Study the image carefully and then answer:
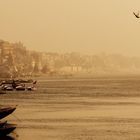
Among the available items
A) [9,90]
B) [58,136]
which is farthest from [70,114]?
[9,90]

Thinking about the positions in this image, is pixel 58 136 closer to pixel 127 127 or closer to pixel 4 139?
pixel 4 139

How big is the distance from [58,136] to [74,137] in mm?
1701

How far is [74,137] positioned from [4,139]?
23.1ft

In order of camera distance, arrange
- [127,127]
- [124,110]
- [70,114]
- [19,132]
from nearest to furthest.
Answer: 1. [19,132]
2. [127,127]
3. [70,114]
4. [124,110]

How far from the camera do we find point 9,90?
150m

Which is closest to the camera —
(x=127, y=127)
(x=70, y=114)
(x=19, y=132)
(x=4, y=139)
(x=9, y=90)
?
(x=4, y=139)

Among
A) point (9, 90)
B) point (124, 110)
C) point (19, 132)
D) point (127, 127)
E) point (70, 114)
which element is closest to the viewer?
point (19, 132)

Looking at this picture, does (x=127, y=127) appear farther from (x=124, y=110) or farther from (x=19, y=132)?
(x=124, y=110)

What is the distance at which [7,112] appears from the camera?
198 feet

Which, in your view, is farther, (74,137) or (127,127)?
(127,127)

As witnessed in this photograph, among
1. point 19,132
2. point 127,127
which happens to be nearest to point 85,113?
point 127,127

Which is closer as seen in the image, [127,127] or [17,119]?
[127,127]

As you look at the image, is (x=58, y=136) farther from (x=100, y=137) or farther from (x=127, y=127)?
(x=127, y=127)

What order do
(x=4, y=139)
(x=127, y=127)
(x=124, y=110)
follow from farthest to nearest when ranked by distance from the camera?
(x=124, y=110) < (x=127, y=127) < (x=4, y=139)
